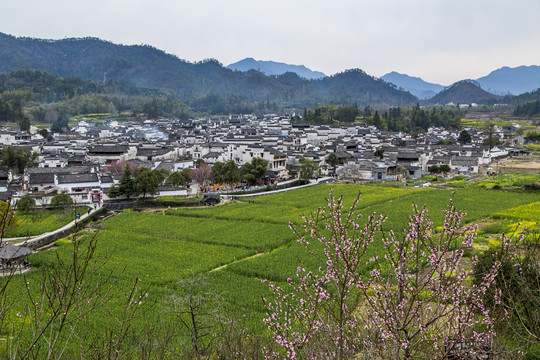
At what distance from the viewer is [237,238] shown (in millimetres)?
21219

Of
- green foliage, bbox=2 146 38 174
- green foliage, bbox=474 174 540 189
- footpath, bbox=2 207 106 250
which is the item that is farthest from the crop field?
green foliage, bbox=2 146 38 174

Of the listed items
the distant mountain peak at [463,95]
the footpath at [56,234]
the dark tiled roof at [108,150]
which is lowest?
the footpath at [56,234]

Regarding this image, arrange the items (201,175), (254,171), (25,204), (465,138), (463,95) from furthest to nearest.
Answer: (463,95) < (465,138) < (254,171) < (201,175) < (25,204)

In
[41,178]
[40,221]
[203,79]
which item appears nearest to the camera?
[40,221]

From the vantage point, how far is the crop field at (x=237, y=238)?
1473 centimetres

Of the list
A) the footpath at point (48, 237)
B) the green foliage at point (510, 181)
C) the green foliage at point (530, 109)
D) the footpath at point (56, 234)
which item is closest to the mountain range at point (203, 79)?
the green foliage at point (530, 109)

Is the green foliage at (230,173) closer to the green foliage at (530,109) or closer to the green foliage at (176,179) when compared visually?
the green foliage at (176,179)

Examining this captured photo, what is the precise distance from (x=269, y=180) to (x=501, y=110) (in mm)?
97363

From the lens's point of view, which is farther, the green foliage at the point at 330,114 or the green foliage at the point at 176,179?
the green foliage at the point at 330,114

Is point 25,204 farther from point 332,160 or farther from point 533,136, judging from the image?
point 533,136

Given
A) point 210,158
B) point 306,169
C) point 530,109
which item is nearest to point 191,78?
point 530,109

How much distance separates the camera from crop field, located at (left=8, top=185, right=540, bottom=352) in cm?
1473

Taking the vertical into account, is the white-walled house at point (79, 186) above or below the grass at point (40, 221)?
above

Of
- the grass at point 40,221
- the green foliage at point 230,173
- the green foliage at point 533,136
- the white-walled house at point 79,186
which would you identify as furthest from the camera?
the green foliage at point 533,136
